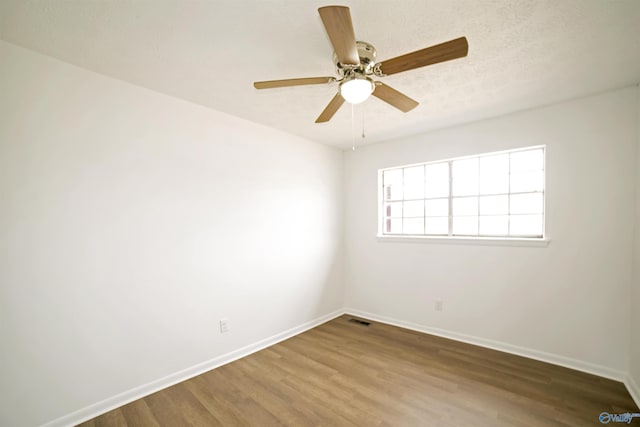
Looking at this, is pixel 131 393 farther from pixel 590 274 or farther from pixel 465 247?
pixel 590 274

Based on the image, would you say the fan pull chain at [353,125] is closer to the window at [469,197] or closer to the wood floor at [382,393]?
the window at [469,197]

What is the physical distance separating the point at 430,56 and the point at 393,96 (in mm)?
413

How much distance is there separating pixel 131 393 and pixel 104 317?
652mm

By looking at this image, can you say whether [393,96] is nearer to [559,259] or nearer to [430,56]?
[430,56]

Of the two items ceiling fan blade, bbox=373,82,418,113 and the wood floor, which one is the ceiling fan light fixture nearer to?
ceiling fan blade, bbox=373,82,418,113

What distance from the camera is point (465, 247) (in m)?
3.16

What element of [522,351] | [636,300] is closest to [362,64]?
[636,300]

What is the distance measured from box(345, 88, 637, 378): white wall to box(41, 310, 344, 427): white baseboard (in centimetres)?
187

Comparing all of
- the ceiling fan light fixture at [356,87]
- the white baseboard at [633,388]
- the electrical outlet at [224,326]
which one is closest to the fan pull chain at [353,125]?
the ceiling fan light fixture at [356,87]

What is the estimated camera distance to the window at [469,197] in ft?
9.49

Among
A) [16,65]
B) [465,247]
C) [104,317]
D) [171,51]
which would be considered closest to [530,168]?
[465,247]

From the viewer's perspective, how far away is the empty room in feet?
5.29
